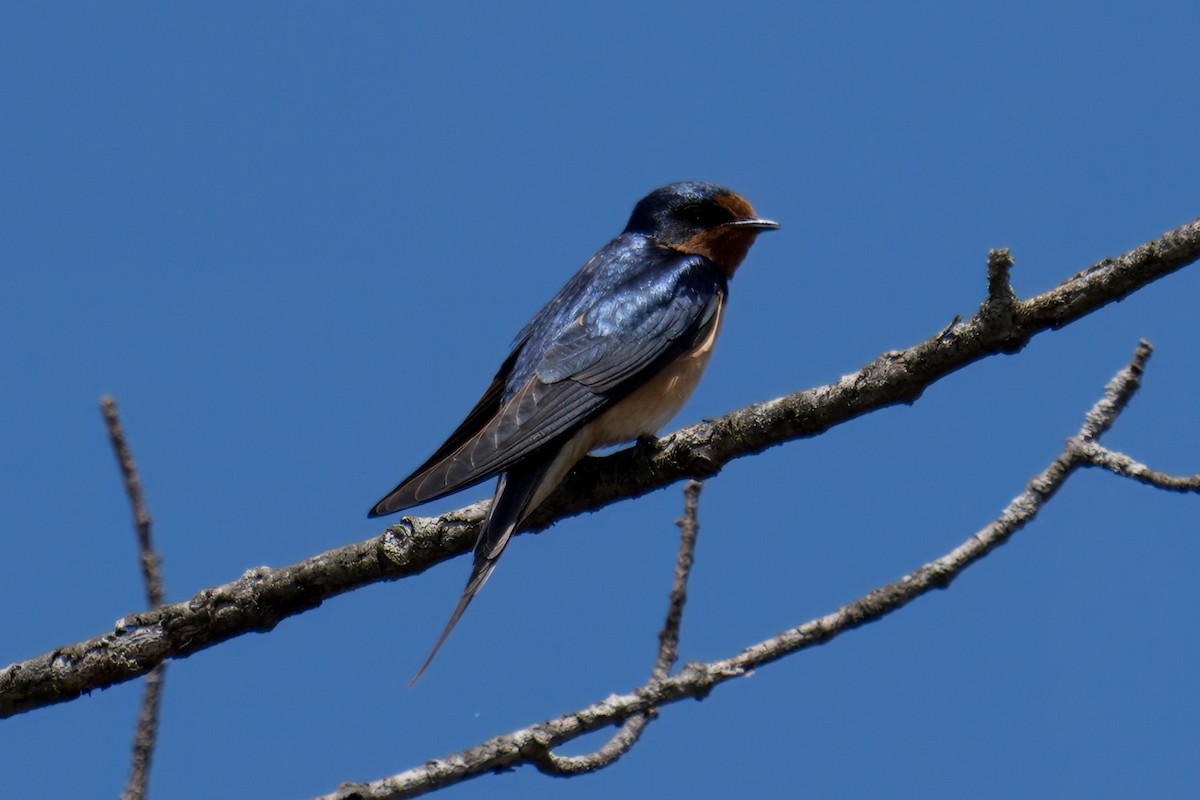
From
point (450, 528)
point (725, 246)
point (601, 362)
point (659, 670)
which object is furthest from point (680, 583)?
point (725, 246)

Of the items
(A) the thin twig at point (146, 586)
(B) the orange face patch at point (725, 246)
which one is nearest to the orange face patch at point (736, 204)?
(B) the orange face patch at point (725, 246)

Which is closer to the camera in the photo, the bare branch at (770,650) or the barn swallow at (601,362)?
the bare branch at (770,650)

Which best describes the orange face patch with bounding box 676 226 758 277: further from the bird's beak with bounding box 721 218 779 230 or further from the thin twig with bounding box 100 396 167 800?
the thin twig with bounding box 100 396 167 800

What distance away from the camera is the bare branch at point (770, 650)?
3053 millimetres

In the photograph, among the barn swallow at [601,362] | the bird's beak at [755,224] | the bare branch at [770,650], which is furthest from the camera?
the bird's beak at [755,224]

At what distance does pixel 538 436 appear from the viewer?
443 cm

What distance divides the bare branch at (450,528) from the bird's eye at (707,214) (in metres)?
2.23

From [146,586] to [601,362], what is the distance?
6.06 feet

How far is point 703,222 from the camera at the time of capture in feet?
20.2

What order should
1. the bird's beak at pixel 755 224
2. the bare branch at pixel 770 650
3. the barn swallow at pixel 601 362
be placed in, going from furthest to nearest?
1. the bird's beak at pixel 755 224
2. the barn swallow at pixel 601 362
3. the bare branch at pixel 770 650

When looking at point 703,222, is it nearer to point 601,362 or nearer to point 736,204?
point 736,204

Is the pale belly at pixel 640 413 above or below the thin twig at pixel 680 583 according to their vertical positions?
above

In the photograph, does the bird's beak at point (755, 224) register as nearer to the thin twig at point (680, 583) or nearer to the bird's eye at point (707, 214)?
the bird's eye at point (707, 214)

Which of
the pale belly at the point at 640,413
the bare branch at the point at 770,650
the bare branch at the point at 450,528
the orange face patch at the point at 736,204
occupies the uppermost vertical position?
the orange face patch at the point at 736,204
